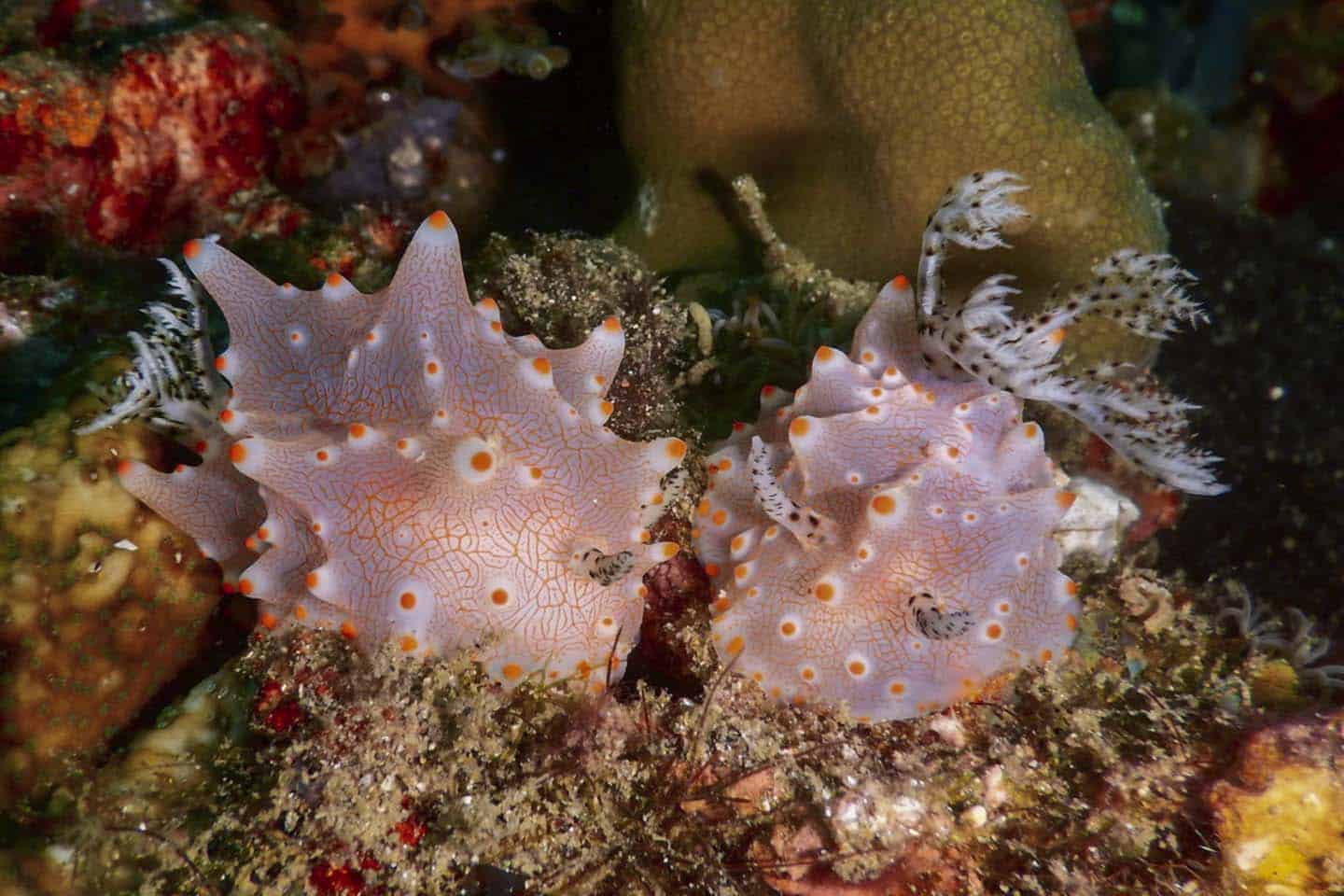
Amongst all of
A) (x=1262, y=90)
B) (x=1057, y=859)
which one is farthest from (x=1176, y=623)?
(x=1262, y=90)

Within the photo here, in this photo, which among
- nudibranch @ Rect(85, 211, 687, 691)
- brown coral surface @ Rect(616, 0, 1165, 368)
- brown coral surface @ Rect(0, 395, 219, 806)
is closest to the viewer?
nudibranch @ Rect(85, 211, 687, 691)

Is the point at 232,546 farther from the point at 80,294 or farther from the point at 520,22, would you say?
the point at 520,22

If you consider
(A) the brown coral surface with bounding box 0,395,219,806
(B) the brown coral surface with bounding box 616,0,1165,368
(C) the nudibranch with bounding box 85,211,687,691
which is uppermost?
(B) the brown coral surface with bounding box 616,0,1165,368

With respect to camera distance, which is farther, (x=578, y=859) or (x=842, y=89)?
(x=842, y=89)

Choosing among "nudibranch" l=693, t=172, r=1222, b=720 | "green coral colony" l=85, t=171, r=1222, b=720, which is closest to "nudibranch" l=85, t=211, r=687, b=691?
"green coral colony" l=85, t=171, r=1222, b=720

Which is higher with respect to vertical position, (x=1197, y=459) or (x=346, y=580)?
(x=1197, y=459)

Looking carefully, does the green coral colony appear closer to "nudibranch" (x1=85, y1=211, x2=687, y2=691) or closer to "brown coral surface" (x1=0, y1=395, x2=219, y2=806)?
"nudibranch" (x1=85, y1=211, x2=687, y2=691)
